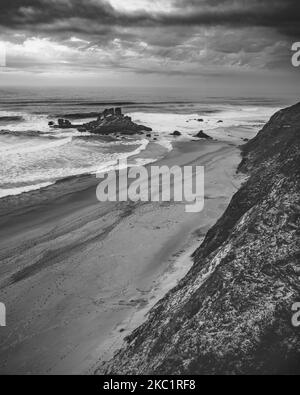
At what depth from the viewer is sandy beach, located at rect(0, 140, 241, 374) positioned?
7.86 m

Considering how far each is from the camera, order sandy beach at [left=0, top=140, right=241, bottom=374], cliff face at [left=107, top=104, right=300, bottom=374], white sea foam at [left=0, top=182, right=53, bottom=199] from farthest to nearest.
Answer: white sea foam at [left=0, top=182, right=53, bottom=199], sandy beach at [left=0, top=140, right=241, bottom=374], cliff face at [left=107, top=104, right=300, bottom=374]

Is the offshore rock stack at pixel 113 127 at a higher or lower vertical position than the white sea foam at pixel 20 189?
higher

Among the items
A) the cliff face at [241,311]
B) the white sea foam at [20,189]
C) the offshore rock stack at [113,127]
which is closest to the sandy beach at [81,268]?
the white sea foam at [20,189]

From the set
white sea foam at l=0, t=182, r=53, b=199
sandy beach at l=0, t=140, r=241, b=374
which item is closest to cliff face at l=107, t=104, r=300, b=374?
sandy beach at l=0, t=140, r=241, b=374

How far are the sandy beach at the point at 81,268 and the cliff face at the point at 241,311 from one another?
1.85m

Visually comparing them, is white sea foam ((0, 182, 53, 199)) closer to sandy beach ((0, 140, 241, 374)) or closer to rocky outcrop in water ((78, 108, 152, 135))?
sandy beach ((0, 140, 241, 374))

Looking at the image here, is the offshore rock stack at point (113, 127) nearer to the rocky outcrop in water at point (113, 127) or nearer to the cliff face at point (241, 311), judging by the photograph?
the rocky outcrop in water at point (113, 127)

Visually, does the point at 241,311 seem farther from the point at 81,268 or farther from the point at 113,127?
the point at 113,127

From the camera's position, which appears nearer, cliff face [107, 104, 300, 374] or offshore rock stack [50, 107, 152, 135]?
cliff face [107, 104, 300, 374]

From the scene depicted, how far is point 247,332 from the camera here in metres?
4.93

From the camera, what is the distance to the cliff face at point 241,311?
189 inches

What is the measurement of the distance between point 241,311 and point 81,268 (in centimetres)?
704

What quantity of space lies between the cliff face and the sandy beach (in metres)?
1.85
